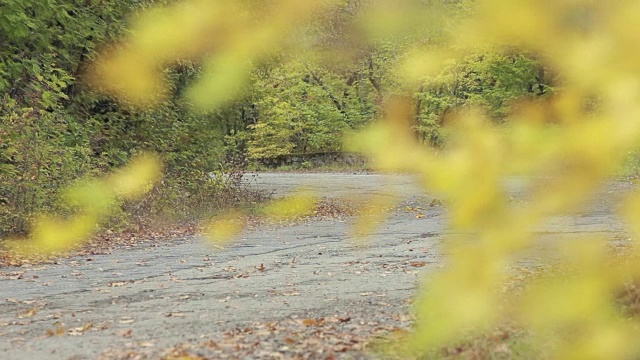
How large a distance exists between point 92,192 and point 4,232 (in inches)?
401

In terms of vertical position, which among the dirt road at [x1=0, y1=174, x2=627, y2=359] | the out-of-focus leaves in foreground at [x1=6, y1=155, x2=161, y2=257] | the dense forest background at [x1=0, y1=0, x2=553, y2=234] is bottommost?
the dirt road at [x1=0, y1=174, x2=627, y2=359]

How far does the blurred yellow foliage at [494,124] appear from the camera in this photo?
1.77m

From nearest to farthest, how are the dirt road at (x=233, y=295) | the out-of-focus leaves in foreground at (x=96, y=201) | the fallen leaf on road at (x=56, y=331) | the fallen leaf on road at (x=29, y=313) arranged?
1. the out-of-focus leaves in foreground at (x=96, y=201)
2. the dirt road at (x=233, y=295)
3. the fallen leaf on road at (x=56, y=331)
4. the fallen leaf on road at (x=29, y=313)

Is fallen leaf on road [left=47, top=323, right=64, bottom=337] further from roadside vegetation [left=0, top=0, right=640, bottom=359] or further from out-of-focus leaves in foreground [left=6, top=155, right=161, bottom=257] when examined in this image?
roadside vegetation [left=0, top=0, right=640, bottom=359]

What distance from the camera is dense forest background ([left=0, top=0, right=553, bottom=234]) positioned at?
2.09 m

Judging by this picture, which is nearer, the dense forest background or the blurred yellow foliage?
the blurred yellow foliage

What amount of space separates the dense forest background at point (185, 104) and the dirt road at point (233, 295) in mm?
281

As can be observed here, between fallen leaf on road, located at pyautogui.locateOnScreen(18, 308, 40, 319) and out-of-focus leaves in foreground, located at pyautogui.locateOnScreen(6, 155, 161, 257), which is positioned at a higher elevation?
out-of-focus leaves in foreground, located at pyautogui.locateOnScreen(6, 155, 161, 257)

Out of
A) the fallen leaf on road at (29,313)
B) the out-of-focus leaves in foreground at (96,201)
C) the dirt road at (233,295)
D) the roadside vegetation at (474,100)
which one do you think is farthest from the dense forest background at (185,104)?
the fallen leaf on road at (29,313)

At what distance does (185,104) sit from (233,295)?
6331mm

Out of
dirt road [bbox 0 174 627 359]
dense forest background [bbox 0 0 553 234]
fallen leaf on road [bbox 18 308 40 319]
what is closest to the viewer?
dense forest background [bbox 0 0 553 234]

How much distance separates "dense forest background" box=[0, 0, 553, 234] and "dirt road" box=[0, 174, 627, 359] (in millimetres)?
281

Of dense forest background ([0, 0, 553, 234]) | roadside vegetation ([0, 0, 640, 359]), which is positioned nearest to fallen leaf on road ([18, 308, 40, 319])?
dense forest background ([0, 0, 553, 234])

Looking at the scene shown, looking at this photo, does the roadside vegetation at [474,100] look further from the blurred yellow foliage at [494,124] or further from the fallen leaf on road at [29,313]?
the fallen leaf on road at [29,313]
